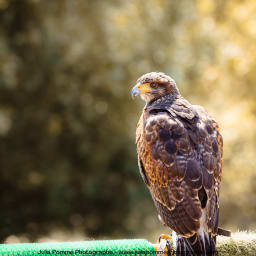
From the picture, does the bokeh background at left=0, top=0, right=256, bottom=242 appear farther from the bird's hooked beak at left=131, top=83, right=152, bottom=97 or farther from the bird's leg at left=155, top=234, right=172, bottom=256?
the bird's leg at left=155, top=234, right=172, bottom=256

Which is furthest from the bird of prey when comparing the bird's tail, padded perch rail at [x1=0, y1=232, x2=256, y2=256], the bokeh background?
the bokeh background

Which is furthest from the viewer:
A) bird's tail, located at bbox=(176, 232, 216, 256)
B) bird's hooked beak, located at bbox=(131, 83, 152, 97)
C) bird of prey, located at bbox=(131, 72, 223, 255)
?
bird's hooked beak, located at bbox=(131, 83, 152, 97)

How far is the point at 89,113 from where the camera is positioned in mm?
9359

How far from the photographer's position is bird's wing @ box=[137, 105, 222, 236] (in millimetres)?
3281

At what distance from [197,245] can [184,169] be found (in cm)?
55

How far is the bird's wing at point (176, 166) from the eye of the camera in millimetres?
3281

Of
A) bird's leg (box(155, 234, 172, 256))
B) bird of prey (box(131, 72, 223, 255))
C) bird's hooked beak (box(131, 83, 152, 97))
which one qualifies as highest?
bird's hooked beak (box(131, 83, 152, 97))

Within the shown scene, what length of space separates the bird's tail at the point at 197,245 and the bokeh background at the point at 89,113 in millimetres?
5643

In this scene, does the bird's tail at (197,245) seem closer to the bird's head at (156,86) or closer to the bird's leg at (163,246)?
the bird's leg at (163,246)

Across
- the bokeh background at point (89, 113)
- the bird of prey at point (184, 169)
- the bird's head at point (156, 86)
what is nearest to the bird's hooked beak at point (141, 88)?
the bird's head at point (156, 86)

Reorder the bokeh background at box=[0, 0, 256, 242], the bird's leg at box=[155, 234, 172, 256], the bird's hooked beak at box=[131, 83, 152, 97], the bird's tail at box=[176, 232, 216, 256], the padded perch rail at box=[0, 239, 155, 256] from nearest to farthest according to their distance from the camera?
1. the padded perch rail at box=[0, 239, 155, 256]
2. the bird's leg at box=[155, 234, 172, 256]
3. the bird's tail at box=[176, 232, 216, 256]
4. the bird's hooked beak at box=[131, 83, 152, 97]
5. the bokeh background at box=[0, 0, 256, 242]

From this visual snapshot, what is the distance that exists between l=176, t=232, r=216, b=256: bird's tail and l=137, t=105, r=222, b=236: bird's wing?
0.18 feet

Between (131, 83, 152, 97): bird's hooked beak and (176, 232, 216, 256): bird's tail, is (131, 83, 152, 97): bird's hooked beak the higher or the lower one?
the higher one

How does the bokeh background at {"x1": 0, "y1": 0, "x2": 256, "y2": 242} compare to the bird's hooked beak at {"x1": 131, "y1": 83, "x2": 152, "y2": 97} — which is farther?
the bokeh background at {"x1": 0, "y1": 0, "x2": 256, "y2": 242}
